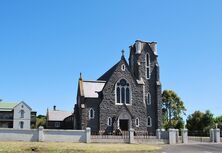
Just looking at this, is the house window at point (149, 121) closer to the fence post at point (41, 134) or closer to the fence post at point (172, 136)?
the fence post at point (172, 136)

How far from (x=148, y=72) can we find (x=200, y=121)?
847 inches

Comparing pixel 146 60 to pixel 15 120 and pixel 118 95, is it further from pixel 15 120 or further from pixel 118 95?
pixel 15 120

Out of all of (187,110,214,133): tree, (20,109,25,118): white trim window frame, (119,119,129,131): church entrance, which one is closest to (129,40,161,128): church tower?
(119,119,129,131): church entrance

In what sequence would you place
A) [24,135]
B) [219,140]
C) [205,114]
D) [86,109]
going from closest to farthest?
[24,135], [219,140], [86,109], [205,114]

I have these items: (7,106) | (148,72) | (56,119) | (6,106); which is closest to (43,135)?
(148,72)

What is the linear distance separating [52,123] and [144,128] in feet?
107

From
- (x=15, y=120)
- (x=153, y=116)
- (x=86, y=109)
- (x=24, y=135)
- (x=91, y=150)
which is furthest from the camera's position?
(x=15, y=120)

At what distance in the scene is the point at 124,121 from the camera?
51.7 meters

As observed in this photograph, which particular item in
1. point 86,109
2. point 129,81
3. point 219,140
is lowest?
point 219,140

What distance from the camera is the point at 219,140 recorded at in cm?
4481

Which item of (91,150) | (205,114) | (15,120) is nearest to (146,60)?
(205,114)

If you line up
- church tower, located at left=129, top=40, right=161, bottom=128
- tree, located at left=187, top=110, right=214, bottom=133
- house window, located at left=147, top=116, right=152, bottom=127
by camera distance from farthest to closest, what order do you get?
tree, located at left=187, top=110, right=214, bottom=133 → church tower, located at left=129, top=40, right=161, bottom=128 → house window, located at left=147, top=116, right=152, bottom=127

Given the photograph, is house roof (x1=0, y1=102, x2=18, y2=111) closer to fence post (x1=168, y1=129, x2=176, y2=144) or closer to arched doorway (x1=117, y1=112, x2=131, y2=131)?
arched doorway (x1=117, y1=112, x2=131, y2=131)

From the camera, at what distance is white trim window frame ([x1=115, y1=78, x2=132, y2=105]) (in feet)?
170
